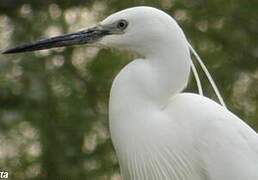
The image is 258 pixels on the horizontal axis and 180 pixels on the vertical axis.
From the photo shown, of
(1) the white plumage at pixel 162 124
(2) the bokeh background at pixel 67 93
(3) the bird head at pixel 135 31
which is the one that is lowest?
(2) the bokeh background at pixel 67 93

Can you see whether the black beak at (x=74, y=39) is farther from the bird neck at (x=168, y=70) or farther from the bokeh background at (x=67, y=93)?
the bokeh background at (x=67, y=93)

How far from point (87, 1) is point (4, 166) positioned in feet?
2.96

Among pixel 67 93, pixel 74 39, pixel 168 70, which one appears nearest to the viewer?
pixel 168 70

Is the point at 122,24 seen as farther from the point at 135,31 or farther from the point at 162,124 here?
the point at 162,124

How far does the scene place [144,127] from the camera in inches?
93.1

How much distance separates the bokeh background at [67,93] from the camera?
409cm

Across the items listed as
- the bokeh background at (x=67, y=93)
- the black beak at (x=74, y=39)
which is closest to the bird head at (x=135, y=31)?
the black beak at (x=74, y=39)

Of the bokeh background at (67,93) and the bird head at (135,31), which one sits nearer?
the bird head at (135,31)

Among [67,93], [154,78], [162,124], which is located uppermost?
[154,78]

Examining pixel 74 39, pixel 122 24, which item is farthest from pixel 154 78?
pixel 74 39

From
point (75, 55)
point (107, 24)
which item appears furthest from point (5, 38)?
point (107, 24)

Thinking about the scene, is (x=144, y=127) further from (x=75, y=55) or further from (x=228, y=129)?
(x=75, y=55)

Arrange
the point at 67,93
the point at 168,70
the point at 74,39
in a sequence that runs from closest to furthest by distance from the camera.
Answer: the point at 168,70 → the point at 74,39 → the point at 67,93

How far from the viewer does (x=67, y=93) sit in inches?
163
